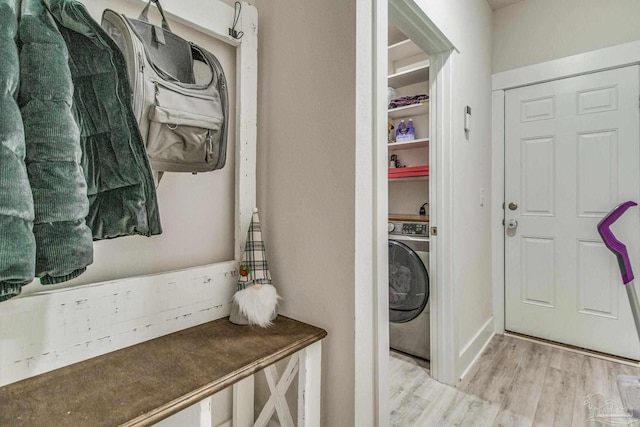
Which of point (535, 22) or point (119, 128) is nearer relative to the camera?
point (119, 128)

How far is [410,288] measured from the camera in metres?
2.23

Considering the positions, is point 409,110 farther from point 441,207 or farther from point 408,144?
point 441,207

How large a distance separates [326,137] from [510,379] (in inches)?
78.3

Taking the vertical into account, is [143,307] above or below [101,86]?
below

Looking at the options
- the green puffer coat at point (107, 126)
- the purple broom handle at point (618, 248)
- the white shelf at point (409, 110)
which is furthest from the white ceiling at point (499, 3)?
the green puffer coat at point (107, 126)

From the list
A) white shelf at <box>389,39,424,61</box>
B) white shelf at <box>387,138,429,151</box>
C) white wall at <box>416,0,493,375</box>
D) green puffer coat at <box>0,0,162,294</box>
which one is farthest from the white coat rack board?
white shelf at <box>389,39,424,61</box>

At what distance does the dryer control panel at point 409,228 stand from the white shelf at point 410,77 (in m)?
1.19

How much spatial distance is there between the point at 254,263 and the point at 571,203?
2511 millimetres

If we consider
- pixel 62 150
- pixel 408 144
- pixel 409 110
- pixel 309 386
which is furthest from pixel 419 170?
pixel 62 150

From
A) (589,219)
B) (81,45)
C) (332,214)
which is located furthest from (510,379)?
(81,45)

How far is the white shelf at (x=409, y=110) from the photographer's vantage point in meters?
2.53

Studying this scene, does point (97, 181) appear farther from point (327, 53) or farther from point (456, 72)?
point (456, 72)

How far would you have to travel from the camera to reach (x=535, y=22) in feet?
8.33

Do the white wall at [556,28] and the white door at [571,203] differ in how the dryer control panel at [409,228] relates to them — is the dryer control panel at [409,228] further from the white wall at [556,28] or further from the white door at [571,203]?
the white wall at [556,28]
